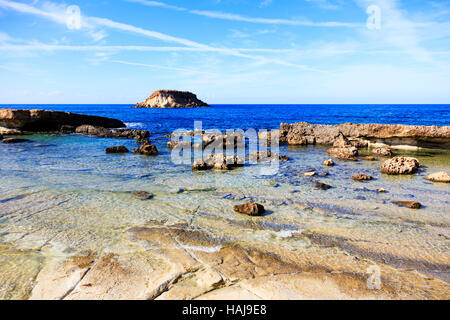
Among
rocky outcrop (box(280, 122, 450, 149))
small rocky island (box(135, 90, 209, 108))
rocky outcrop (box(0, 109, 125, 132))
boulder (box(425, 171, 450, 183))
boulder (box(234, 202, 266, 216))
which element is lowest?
boulder (box(234, 202, 266, 216))

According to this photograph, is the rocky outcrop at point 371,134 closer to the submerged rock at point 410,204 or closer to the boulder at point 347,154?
the boulder at point 347,154

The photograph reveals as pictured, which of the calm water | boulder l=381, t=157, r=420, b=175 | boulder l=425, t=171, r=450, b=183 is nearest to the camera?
the calm water

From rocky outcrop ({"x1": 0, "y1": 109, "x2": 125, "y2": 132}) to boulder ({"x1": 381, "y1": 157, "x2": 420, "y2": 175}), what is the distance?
2880 centimetres

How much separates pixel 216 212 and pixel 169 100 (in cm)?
12082

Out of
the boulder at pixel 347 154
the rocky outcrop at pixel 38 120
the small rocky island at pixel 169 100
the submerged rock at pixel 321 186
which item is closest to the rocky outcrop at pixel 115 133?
the rocky outcrop at pixel 38 120

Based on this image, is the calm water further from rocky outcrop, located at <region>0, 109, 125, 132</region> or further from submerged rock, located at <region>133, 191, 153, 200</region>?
rocky outcrop, located at <region>0, 109, 125, 132</region>

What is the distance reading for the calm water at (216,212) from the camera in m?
4.81

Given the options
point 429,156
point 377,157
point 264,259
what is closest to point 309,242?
point 264,259

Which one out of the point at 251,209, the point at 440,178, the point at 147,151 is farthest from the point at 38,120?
the point at 440,178

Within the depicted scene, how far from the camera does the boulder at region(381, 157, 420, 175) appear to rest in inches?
428

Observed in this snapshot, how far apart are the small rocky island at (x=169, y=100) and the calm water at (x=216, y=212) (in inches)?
4483

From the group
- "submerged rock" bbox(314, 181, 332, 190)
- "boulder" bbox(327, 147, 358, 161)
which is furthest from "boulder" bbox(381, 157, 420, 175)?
"submerged rock" bbox(314, 181, 332, 190)

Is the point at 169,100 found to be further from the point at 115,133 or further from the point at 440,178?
the point at 440,178

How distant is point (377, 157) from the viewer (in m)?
14.8
